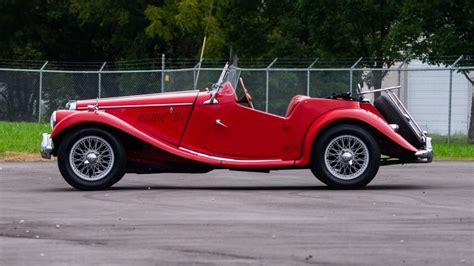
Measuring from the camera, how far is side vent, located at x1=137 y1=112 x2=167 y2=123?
1551 cm

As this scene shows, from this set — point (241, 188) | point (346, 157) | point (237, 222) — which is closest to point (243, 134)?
point (241, 188)

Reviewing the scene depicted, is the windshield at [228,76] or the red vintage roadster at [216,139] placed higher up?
the windshield at [228,76]

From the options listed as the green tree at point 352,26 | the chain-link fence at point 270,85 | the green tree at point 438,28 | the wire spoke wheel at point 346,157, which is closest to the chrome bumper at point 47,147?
the wire spoke wheel at point 346,157

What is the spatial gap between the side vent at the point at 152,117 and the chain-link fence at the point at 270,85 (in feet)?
45.6

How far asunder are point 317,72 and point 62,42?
2833 cm

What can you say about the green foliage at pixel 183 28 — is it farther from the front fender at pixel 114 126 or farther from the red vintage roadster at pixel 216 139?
the front fender at pixel 114 126

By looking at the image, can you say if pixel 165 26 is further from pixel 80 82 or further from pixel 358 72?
pixel 358 72

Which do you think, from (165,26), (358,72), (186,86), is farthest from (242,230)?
(165,26)

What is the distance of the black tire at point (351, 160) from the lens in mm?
15250

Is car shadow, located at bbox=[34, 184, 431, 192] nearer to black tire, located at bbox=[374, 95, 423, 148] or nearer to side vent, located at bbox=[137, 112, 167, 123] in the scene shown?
black tire, located at bbox=[374, 95, 423, 148]

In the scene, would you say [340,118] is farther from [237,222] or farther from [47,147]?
[237,222]

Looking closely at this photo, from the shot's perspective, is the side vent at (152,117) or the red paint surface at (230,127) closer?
the red paint surface at (230,127)

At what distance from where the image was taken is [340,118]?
50.1 feet

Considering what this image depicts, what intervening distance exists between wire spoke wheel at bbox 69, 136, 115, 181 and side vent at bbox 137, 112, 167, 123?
0.56 meters
